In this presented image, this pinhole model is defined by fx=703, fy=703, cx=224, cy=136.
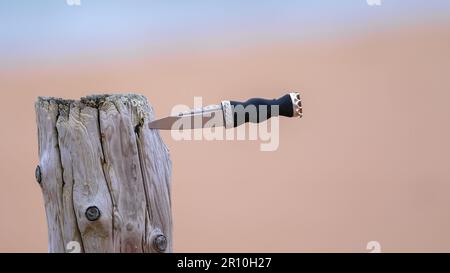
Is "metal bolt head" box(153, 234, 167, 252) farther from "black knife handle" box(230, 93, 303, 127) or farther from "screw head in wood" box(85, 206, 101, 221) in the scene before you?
"black knife handle" box(230, 93, 303, 127)

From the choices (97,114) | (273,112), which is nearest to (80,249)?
(97,114)

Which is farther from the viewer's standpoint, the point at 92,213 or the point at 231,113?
the point at 231,113

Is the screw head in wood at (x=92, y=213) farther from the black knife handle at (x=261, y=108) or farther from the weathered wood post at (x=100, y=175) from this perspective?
the black knife handle at (x=261, y=108)

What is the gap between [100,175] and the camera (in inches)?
67.9

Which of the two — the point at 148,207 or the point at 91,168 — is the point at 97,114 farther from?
the point at 148,207

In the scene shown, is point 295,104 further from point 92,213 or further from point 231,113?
point 92,213

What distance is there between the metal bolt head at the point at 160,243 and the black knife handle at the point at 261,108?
345mm

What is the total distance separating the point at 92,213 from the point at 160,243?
Result: 187mm

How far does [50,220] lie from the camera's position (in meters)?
1.79

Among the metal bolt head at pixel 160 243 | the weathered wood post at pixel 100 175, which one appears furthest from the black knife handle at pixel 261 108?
the metal bolt head at pixel 160 243

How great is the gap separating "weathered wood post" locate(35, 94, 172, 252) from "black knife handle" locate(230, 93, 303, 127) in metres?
0.24

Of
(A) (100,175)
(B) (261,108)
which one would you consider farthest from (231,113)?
(A) (100,175)

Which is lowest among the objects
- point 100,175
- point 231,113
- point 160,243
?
point 160,243

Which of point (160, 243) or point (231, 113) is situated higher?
point (231, 113)
